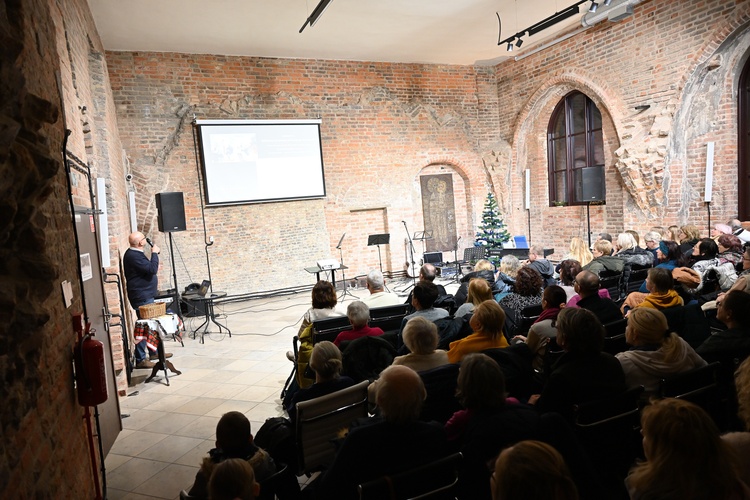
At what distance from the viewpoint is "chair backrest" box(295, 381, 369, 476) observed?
2.58 m

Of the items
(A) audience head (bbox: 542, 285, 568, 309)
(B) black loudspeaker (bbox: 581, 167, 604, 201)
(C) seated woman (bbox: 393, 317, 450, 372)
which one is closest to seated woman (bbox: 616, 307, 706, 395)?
(A) audience head (bbox: 542, 285, 568, 309)

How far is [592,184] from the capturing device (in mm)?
9781

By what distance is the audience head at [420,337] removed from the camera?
9.53ft

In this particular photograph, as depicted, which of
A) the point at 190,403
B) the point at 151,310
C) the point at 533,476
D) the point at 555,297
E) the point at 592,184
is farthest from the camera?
the point at 592,184

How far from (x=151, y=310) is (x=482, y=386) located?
5.11 metres

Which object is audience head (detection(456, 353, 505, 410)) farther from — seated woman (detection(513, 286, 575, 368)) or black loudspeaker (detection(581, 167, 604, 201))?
black loudspeaker (detection(581, 167, 604, 201))

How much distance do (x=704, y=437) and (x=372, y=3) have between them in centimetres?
835

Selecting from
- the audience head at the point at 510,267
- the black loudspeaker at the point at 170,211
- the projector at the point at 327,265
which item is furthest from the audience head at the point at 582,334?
the black loudspeaker at the point at 170,211

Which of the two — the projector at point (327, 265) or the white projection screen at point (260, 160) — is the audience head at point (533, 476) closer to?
the projector at point (327, 265)

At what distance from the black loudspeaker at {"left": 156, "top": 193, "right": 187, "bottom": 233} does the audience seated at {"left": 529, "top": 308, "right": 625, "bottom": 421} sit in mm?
7125

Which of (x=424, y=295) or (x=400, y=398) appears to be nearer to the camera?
(x=400, y=398)

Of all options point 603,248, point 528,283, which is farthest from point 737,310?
point 603,248

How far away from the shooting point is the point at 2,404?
151 centimetres

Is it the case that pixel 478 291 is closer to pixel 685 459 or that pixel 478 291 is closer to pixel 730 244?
pixel 685 459
